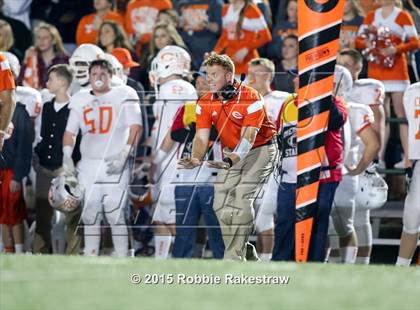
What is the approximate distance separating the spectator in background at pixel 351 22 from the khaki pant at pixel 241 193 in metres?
3.58

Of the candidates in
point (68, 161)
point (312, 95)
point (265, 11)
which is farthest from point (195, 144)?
point (265, 11)

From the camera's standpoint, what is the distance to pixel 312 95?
12.0 metres

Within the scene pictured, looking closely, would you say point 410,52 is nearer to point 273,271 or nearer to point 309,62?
point 309,62

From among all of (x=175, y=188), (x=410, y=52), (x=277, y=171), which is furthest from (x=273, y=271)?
(x=410, y=52)

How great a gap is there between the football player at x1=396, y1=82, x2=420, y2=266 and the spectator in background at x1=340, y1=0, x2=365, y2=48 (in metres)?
2.20

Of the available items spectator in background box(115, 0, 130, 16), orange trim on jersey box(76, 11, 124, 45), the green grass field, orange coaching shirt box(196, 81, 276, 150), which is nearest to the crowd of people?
orange coaching shirt box(196, 81, 276, 150)

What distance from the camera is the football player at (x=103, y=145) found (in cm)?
1388

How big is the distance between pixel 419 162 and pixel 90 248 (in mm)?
2937

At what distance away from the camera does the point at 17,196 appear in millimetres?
14461

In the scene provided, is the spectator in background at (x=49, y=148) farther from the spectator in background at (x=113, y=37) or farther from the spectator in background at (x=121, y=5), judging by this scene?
the spectator in background at (x=121, y=5)

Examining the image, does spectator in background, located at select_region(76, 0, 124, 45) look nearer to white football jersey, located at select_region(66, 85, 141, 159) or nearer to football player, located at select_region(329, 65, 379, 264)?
white football jersey, located at select_region(66, 85, 141, 159)

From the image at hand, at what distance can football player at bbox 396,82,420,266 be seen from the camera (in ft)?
43.7

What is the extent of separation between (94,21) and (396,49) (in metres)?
3.42

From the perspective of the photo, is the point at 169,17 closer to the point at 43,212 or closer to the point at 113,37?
the point at 113,37
